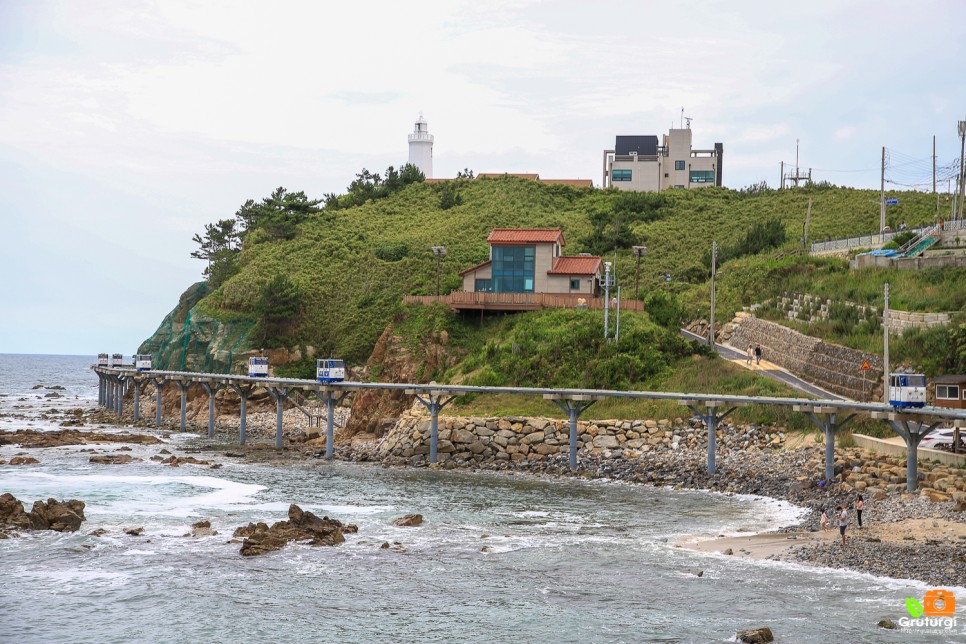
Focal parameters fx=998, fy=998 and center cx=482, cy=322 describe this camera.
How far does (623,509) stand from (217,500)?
1590 cm

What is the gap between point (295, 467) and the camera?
50688mm

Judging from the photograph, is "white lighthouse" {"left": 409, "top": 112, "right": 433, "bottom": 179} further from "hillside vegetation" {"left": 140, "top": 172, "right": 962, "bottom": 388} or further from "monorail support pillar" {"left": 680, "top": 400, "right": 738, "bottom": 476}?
"monorail support pillar" {"left": 680, "top": 400, "right": 738, "bottom": 476}

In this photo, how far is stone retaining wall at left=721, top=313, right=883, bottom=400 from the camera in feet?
155

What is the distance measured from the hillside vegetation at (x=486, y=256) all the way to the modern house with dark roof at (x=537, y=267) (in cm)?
437

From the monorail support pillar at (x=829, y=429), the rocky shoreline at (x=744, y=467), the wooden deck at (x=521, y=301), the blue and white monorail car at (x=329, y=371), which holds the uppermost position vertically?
the wooden deck at (x=521, y=301)

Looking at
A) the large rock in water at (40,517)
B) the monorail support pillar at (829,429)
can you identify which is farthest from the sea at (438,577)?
the monorail support pillar at (829,429)

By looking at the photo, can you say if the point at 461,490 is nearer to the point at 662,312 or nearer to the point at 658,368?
the point at 658,368

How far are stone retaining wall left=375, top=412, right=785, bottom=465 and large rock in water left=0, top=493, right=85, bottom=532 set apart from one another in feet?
66.8

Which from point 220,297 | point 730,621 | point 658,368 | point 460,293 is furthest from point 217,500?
point 220,297

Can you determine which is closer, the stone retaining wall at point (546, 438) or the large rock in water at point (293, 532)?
the large rock in water at point (293, 532)

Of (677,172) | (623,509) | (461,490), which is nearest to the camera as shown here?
(623,509)

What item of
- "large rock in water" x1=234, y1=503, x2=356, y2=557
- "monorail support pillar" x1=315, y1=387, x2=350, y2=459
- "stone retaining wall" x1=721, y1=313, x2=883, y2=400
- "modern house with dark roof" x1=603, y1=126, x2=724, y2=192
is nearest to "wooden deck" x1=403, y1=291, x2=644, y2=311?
"stone retaining wall" x1=721, y1=313, x2=883, y2=400

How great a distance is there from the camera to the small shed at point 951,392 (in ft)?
130

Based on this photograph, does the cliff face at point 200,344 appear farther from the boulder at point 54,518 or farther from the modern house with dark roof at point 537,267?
the boulder at point 54,518
